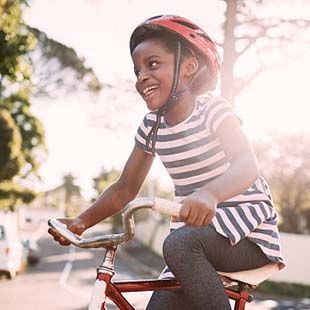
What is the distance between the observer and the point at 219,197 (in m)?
1.79

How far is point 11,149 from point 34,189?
7719mm

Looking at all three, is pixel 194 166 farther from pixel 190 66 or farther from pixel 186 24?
pixel 186 24

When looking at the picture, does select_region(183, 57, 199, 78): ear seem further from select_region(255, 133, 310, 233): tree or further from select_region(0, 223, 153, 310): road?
select_region(255, 133, 310, 233): tree

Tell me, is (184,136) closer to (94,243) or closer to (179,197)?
(179,197)

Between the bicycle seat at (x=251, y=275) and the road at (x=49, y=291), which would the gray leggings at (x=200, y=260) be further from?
the road at (x=49, y=291)

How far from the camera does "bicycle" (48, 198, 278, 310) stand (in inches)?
66.0

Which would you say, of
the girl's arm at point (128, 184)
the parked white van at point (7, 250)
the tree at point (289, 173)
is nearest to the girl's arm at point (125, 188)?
the girl's arm at point (128, 184)

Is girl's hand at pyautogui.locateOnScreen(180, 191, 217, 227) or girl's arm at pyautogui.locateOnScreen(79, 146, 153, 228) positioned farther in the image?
girl's arm at pyautogui.locateOnScreen(79, 146, 153, 228)

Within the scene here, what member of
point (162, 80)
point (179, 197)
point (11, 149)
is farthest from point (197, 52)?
point (11, 149)

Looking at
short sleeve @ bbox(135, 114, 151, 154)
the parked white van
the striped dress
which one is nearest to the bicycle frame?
the striped dress

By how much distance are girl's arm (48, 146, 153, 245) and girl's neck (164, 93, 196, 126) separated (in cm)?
22

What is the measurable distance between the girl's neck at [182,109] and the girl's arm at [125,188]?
22cm

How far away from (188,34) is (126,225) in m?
0.70

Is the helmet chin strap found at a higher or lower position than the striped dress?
higher
